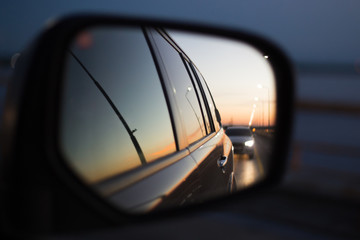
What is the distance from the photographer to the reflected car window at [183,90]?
93.2 inches

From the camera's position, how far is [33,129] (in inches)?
35.8

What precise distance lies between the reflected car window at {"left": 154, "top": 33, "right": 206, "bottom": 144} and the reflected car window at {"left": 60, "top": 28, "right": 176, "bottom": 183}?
175 millimetres

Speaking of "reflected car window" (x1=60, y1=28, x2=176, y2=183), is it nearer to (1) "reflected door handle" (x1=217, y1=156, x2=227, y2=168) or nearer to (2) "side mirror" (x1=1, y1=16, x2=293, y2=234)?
(2) "side mirror" (x1=1, y1=16, x2=293, y2=234)

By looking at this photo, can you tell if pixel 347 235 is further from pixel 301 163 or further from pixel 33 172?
pixel 33 172

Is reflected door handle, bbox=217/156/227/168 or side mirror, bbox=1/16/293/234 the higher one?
side mirror, bbox=1/16/293/234

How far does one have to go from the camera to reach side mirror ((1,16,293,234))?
92 centimetres

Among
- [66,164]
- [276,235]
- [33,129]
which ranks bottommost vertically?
[276,235]

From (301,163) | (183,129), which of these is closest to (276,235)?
(183,129)

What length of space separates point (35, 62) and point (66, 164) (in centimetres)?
26

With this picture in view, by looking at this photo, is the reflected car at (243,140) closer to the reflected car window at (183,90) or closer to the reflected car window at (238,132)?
the reflected car window at (238,132)

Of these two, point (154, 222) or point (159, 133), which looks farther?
point (159, 133)

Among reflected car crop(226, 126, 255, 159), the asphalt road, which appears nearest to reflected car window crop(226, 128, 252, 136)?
reflected car crop(226, 126, 255, 159)

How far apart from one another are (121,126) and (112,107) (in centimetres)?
8

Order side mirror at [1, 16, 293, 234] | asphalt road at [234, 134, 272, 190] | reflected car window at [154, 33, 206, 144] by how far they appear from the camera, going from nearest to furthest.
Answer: side mirror at [1, 16, 293, 234] < asphalt road at [234, 134, 272, 190] < reflected car window at [154, 33, 206, 144]
